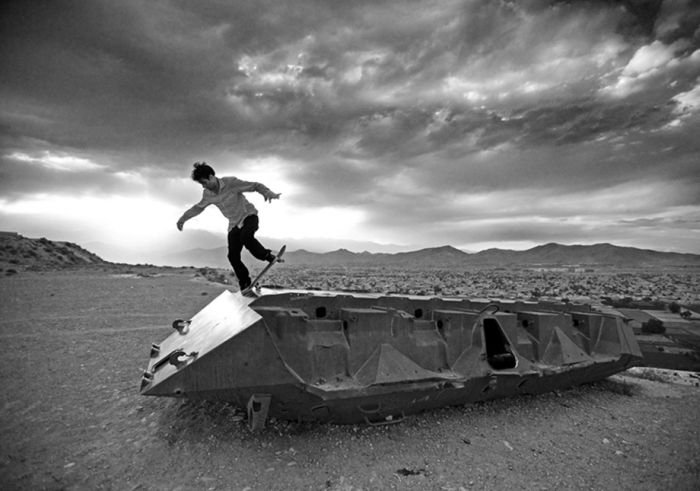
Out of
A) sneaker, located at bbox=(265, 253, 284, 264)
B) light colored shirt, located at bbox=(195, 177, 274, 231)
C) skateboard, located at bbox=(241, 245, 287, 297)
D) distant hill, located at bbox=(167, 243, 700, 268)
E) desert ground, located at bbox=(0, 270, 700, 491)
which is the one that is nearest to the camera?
desert ground, located at bbox=(0, 270, 700, 491)

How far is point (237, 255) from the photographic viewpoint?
5.60 metres

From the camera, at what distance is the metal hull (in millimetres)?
3430

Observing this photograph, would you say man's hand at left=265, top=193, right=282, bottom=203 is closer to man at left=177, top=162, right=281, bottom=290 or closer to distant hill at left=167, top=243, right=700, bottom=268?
man at left=177, top=162, right=281, bottom=290

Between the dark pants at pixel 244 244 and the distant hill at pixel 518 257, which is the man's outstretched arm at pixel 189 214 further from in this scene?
the distant hill at pixel 518 257

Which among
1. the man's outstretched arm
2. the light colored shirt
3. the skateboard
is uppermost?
the light colored shirt

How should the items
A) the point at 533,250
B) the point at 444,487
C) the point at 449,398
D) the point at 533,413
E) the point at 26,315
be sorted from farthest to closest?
the point at 533,250, the point at 26,315, the point at 533,413, the point at 449,398, the point at 444,487

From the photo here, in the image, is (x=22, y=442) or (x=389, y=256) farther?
(x=389, y=256)

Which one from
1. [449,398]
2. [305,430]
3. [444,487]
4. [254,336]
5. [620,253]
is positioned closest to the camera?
[444,487]

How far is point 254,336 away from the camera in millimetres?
3467

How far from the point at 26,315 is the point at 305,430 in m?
11.1

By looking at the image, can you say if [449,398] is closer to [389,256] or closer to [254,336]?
[254,336]

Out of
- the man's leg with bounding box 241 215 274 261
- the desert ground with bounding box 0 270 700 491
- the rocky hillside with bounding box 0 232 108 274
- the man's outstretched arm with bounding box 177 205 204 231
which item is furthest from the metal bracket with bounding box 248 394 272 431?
the rocky hillside with bounding box 0 232 108 274

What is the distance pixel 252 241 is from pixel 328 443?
10.4 ft

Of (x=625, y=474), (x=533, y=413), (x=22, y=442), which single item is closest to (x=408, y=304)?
(x=533, y=413)
